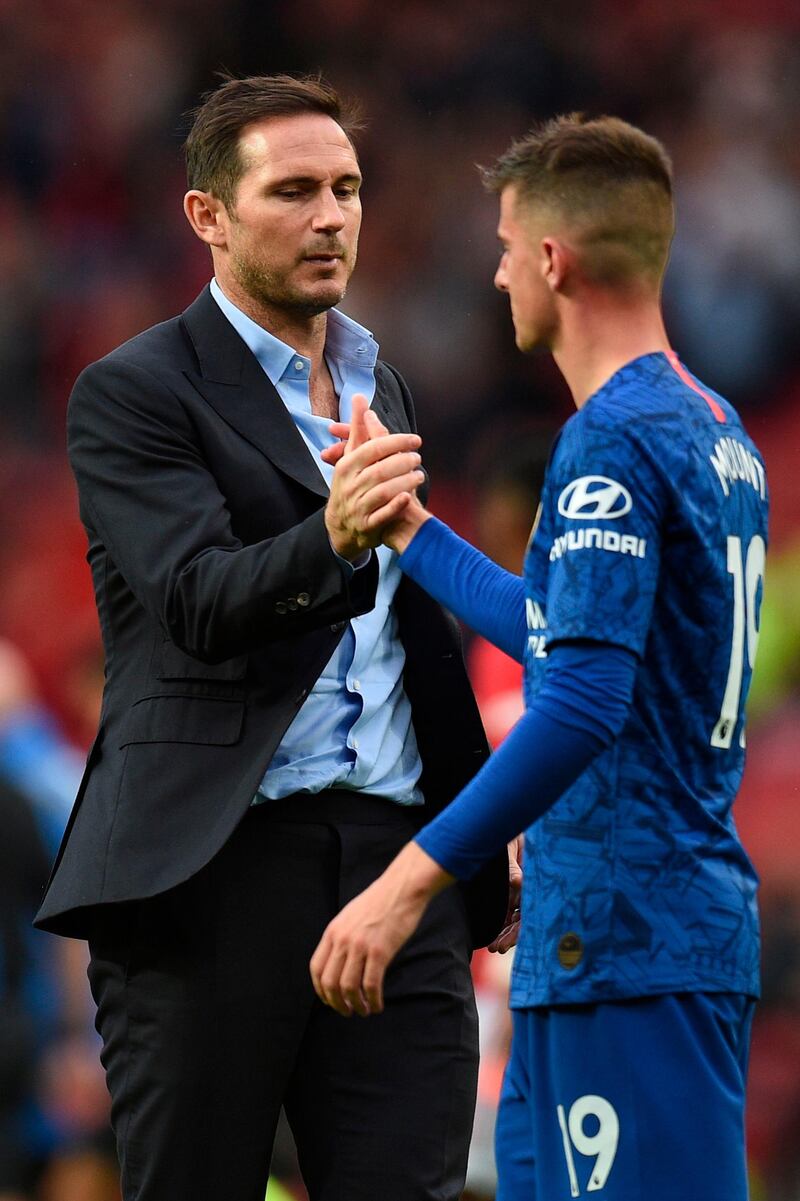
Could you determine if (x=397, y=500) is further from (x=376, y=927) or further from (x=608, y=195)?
(x=376, y=927)

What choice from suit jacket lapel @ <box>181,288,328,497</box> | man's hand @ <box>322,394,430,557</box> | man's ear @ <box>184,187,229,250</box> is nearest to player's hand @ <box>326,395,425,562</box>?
man's hand @ <box>322,394,430,557</box>

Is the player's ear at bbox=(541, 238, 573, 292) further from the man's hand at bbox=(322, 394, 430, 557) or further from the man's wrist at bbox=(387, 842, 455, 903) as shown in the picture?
the man's wrist at bbox=(387, 842, 455, 903)

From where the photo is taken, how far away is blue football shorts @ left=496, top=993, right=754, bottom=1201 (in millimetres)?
2051

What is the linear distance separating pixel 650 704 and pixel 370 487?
1.73ft

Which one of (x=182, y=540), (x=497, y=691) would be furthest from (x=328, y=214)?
(x=497, y=691)

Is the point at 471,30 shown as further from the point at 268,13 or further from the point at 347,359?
the point at 347,359

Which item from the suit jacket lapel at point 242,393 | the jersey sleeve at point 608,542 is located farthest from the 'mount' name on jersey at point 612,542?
the suit jacket lapel at point 242,393

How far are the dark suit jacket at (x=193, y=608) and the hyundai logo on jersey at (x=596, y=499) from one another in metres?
0.51

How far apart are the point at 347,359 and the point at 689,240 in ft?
13.9

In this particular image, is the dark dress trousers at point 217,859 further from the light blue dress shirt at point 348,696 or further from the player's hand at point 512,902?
the player's hand at point 512,902

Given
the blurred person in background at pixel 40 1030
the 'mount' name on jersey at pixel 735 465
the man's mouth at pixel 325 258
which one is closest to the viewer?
the 'mount' name on jersey at pixel 735 465

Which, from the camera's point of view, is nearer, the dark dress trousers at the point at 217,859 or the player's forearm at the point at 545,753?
the player's forearm at the point at 545,753

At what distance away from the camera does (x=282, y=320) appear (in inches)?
116

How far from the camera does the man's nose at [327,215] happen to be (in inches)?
114
